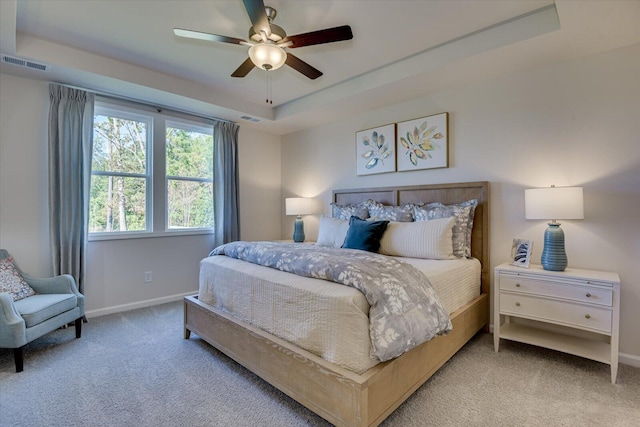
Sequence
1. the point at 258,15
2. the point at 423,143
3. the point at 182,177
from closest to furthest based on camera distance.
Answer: the point at 258,15, the point at 423,143, the point at 182,177

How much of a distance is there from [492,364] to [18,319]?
357 centimetres

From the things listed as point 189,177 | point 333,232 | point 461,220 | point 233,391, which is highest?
point 189,177

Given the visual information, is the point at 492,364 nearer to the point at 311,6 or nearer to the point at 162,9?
the point at 311,6

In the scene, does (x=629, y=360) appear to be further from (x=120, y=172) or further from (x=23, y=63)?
(x=23, y=63)

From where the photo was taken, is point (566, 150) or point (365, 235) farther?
point (365, 235)

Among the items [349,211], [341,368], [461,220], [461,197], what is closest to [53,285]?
[341,368]

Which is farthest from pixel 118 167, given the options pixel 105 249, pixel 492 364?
pixel 492 364

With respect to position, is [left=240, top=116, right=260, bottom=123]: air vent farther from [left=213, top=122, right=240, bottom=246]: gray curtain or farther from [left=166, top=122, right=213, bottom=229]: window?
[left=166, top=122, right=213, bottom=229]: window

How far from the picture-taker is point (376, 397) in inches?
60.2

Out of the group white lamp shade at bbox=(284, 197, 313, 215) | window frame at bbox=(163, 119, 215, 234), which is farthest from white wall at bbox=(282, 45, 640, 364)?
window frame at bbox=(163, 119, 215, 234)

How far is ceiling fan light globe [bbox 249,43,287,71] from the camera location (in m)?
2.10

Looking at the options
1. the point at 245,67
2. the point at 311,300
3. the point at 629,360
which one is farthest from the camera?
the point at 245,67

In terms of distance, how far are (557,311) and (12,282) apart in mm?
4453

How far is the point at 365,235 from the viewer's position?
3057mm
